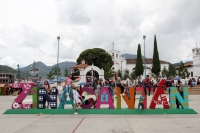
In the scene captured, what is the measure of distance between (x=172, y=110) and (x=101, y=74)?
39410 mm

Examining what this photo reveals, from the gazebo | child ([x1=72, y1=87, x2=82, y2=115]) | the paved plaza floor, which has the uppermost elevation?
the gazebo

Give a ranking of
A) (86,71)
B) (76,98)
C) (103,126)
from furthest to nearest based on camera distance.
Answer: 1. (86,71)
2. (76,98)
3. (103,126)

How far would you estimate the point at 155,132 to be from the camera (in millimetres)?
8016

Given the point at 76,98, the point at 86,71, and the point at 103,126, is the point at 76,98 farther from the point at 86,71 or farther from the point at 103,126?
the point at 86,71

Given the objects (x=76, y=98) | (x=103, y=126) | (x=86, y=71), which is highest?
(x=86, y=71)

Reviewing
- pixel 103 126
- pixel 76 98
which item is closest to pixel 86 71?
pixel 76 98

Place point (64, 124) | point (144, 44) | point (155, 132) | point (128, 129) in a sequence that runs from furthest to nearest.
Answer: point (144, 44) < point (64, 124) < point (128, 129) < point (155, 132)

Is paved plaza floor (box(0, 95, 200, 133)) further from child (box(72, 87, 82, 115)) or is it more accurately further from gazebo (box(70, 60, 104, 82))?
gazebo (box(70, 60, 104, 82))

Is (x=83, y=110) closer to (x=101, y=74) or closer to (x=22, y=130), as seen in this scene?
(x=22, y=130)

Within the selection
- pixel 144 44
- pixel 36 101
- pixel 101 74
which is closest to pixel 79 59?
pixel 101 74

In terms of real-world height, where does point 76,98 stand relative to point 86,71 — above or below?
below

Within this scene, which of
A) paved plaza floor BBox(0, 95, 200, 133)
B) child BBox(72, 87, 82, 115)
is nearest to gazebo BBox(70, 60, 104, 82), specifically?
child BBox(72, 87, 82, 115)

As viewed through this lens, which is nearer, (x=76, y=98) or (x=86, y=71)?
(x=76, y=98)

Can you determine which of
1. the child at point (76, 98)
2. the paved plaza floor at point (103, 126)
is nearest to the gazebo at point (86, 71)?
the child at point (76, 98)
